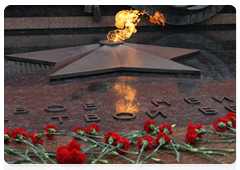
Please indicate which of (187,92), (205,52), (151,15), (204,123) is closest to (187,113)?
(204,123)

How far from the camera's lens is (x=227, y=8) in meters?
9.82

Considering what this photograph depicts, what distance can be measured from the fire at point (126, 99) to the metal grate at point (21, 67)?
167cm

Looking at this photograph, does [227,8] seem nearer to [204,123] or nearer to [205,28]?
[205,28]

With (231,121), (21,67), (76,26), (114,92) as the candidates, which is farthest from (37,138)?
(76,26)

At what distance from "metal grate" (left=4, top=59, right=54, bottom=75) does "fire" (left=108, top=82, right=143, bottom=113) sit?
167 centimetres

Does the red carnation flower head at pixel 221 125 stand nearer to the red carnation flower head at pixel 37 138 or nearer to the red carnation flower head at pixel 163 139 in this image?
the red carnation flower head at pixel 163 139

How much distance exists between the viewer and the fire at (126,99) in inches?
132

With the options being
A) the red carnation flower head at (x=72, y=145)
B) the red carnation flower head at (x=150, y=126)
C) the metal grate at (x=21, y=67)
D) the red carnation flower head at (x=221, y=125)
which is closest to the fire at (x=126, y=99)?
the red carnation flower head at (x=150, y=126)

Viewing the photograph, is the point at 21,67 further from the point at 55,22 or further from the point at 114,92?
the point at 55,22

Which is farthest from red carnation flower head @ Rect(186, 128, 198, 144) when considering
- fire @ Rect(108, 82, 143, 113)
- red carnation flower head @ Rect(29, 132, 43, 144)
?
red carnation flower head @ Rect(29, 132, 43, 144)

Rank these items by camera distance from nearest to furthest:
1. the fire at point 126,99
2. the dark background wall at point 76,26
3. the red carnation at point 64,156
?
the red carnation at point 64,156 → the fire at point 126,99 → the dark background wall at point 76,26

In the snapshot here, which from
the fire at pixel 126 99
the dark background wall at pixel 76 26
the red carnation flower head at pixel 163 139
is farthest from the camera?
the dark background wall at pixel 76 26

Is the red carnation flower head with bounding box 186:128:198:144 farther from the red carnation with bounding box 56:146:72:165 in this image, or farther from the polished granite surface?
the red carnation with bounding box 56:146:72:165

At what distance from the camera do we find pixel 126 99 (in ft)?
12.0
